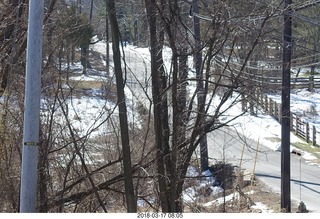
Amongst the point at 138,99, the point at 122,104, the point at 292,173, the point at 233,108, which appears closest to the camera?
the point at 122,104

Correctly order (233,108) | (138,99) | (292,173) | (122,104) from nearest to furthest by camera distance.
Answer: (122,104)
(138,99)
(233,108)
(292,173)

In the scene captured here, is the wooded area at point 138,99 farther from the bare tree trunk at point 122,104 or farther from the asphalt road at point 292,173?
the asphalt road at point 292,173

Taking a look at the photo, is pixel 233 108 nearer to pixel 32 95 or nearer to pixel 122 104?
pixel 122 104

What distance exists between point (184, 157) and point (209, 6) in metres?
2.17

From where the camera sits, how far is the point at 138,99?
881cm

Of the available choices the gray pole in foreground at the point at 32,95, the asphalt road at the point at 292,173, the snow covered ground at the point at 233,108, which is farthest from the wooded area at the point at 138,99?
the asphalt road at the point at 292,173

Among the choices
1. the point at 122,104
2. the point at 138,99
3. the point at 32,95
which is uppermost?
the point at 32,95

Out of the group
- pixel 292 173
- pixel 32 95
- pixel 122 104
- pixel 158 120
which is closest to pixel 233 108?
pixel 158 120

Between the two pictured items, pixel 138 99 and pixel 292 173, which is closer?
pixel 138 99

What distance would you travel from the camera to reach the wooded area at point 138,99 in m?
Result: 7.27

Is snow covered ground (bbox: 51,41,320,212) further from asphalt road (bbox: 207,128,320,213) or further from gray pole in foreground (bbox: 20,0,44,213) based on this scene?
gray pole in foreground (bbox: 20,0,44,213)

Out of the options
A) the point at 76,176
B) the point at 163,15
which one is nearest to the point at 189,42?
the point at 163,15

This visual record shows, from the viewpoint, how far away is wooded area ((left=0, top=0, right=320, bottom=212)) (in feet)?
23.9

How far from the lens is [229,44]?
7684 mm
